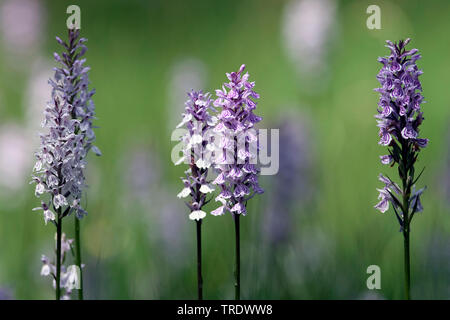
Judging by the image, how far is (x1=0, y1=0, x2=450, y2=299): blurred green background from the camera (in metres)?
6.52

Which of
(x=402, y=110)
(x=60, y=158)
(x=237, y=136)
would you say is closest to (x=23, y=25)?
(x=60, y=158)

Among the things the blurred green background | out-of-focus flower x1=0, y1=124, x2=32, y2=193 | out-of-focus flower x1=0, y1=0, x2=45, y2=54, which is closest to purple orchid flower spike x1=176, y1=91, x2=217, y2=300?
the blurred green background

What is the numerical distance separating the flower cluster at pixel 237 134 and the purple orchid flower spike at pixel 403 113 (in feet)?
2.28

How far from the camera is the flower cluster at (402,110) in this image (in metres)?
3.68

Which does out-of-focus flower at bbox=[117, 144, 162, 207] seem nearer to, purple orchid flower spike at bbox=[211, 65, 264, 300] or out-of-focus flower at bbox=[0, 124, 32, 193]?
out-of-focus flower at bbox=[0, 124, 32, 193]

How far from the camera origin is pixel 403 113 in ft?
12.1

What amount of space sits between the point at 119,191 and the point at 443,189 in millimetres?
4892

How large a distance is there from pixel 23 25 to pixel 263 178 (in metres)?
6.95

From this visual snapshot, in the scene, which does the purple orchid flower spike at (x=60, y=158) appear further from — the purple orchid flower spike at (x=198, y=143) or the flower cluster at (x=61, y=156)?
the purple orchid flower spike at (x=198, y=143)

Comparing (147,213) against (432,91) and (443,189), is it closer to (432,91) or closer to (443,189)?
(443,189)

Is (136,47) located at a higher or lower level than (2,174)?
higher

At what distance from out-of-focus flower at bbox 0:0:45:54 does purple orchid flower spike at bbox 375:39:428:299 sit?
10.5 meters

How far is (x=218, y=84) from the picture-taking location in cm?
1475
